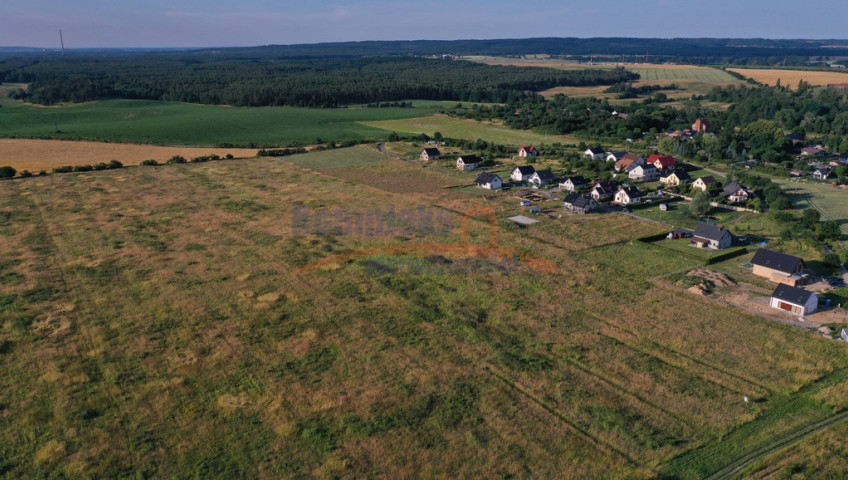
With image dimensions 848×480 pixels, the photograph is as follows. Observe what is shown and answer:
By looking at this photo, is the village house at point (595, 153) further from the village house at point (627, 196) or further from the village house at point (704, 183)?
the village house at point (627, 196)

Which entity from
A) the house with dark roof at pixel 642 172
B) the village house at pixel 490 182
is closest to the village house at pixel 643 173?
the house with dark roof at pixel 642 172

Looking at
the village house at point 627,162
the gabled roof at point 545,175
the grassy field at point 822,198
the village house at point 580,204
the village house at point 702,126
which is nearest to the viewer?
the grassy field at point 822,198

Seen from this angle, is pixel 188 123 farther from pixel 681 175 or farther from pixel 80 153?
pixel 681 175

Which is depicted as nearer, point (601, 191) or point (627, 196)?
point (627, 196)

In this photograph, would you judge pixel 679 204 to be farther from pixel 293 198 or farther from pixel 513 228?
pixel 293 198

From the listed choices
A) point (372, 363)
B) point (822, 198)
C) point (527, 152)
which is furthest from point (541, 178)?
point (372, 363)

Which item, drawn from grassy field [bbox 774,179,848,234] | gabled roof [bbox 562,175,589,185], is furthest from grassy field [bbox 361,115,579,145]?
grassy field [bbox 774,179,848,234]

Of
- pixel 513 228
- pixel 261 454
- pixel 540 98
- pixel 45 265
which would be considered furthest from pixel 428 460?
pixel 540 98
